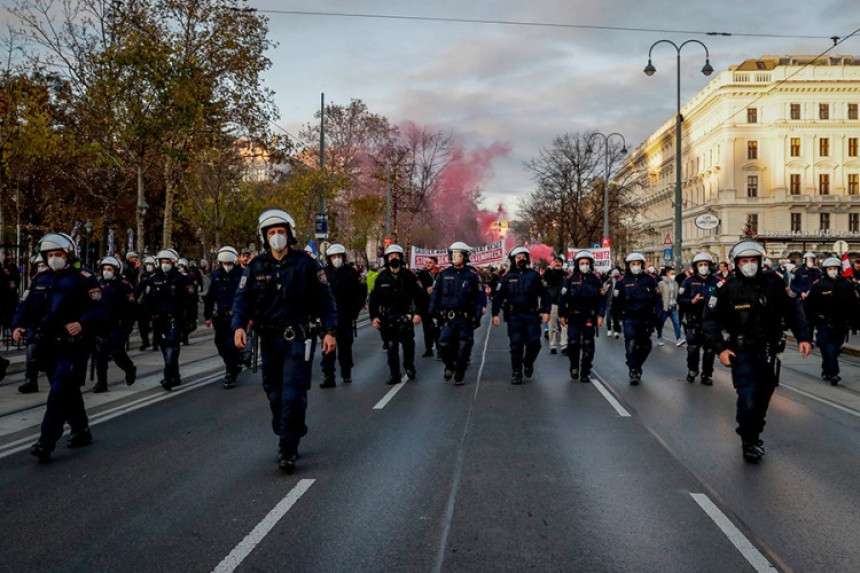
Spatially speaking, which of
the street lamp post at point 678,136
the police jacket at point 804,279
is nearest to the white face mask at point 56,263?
the police jacket at point 804,279

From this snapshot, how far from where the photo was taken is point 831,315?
11508 millimetres

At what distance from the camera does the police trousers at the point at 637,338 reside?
36.1 ft

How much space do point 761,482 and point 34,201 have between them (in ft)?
134

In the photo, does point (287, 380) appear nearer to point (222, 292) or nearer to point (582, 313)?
point (222, 292)

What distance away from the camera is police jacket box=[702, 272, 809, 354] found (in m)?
6.65

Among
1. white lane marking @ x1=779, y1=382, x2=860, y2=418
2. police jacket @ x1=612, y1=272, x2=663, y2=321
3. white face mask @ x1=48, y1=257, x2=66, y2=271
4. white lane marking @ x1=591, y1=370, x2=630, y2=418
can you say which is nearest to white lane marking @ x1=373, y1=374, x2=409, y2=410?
white lane marking @ x1=591, y1=370, x2=630, y2=418

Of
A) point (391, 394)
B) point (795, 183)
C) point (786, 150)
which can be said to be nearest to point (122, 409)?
point (391, 394)

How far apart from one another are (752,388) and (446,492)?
298 centimetres

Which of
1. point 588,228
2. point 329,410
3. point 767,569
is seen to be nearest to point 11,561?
point 767,569

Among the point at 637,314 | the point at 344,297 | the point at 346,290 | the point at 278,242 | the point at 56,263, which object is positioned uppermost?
the point at 278,242

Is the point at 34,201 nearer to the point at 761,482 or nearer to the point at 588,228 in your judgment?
the point at 588,228

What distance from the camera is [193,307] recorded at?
1135 cm

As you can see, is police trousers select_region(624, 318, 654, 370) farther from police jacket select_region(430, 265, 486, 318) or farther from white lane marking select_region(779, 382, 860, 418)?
police jacket select_region(430, 265, 486, 318)

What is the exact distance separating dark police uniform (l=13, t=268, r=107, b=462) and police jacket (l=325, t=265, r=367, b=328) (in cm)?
487
